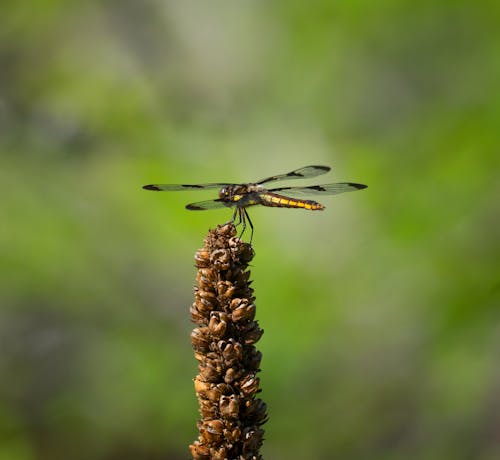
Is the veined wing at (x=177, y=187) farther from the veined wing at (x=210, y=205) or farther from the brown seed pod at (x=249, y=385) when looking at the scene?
the brown seed pod at (x=249, y=385)

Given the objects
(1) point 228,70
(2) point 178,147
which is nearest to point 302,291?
(2) point 178,147

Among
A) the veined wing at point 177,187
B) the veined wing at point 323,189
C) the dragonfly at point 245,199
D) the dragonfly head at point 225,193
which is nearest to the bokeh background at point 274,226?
the veined wing at point 323,189

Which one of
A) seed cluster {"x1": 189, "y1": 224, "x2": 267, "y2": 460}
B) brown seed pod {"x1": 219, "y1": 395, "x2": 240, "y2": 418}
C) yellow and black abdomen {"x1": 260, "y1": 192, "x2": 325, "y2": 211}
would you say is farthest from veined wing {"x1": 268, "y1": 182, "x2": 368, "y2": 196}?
brown seed pod {"x1": 219, "y1": 395, "x2": 240, "y2": 418}

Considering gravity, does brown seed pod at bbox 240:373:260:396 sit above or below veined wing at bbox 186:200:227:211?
below

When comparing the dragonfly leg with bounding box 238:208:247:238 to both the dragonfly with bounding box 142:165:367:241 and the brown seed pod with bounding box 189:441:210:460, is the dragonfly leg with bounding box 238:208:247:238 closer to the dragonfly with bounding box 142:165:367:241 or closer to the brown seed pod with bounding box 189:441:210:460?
the dragonfly with bounding box 142:165:367:241

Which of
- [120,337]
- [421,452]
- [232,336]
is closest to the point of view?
[232,336]

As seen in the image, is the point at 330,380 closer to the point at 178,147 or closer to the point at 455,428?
the point at 455,428
